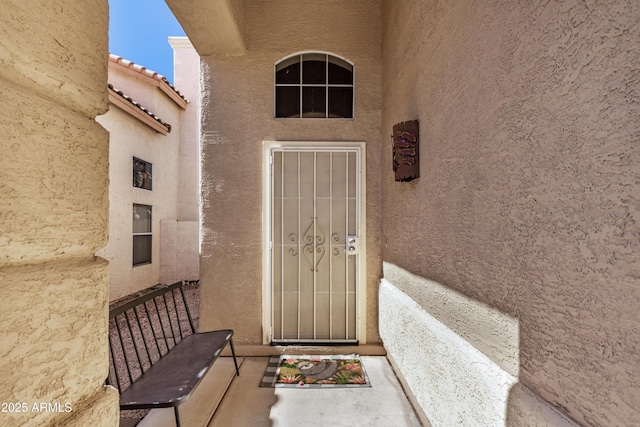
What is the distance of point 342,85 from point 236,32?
1319 millimetres

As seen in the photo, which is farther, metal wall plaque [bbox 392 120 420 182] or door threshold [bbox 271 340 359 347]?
door threshold [bbox 271 340 359 347]

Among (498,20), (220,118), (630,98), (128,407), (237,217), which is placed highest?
(220,118)

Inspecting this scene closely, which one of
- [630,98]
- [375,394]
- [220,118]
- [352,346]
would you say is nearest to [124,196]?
[220,118]

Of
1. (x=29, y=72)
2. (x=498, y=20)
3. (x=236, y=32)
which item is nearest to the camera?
(x=29, y=72)

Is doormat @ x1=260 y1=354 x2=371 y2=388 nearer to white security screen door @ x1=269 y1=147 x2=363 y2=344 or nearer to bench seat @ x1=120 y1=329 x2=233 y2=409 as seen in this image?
white security screen door @ x1=269 y1=147 x2=363 y2=344

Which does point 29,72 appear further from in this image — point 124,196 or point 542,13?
point 124,196

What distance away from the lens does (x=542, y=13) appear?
3.84ft

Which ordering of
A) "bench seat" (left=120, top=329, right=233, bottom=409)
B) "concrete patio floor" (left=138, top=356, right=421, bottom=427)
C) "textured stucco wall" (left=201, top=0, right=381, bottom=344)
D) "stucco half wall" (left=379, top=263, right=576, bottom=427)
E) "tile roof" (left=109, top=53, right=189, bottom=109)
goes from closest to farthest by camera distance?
1. "stucco half wall" (left=379, top=263, right=576, bottom=427)
2. "bench seat" (left=120, top=329, right=233, bottom=409)
3. "concrete patio floor" (left=138, top=356, right=421, bottom=427)
4. "textured stucco wall" (left=201, top=0, right=381, bottom=344)
5. "tile roof" (left=109, top=53, right=189, bottom=109)

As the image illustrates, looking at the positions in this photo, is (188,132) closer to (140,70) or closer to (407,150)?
(140,70)

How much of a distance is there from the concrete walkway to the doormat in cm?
8

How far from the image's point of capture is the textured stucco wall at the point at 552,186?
2.91 feet

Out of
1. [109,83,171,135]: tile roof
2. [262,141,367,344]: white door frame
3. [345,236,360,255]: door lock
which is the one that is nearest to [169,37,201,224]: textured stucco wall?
[109,83,171,135]: tile roof

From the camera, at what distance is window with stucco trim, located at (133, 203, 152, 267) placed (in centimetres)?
634

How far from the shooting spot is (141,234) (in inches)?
257
